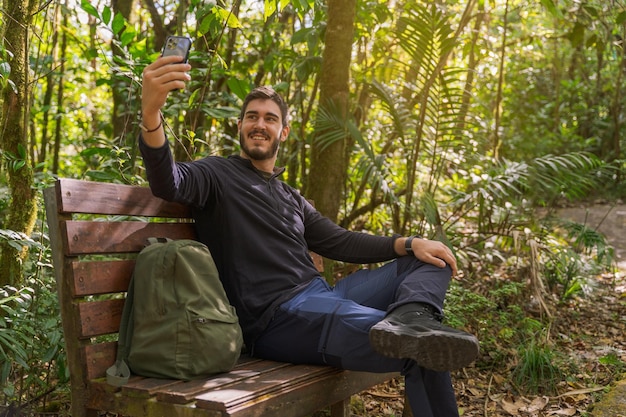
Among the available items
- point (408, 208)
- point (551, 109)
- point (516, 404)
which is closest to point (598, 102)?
point (551, 109)

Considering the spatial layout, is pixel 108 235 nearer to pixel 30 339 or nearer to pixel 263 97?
pixel 30 339

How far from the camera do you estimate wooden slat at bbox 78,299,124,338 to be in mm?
2666

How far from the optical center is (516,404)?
4.15 metres

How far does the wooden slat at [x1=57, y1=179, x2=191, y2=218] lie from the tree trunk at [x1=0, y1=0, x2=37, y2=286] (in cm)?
95

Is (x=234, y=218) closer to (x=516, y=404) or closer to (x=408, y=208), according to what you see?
(x=516, y=404)

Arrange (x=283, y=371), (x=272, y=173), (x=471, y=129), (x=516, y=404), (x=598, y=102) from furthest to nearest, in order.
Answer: (x=598, y=102), (x=471, y=129), (x=516, y=404), (x=272, y=173), (x=283, y=371)

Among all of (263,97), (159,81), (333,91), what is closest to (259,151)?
(263,97)

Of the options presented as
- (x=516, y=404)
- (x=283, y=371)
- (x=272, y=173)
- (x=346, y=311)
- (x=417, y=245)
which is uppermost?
(x=272, y=173)

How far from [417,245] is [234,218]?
2.91 ft

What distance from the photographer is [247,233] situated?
10.5 feet

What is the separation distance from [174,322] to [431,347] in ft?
3.15

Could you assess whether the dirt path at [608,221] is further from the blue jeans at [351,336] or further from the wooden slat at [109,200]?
the wooden slat at [109,200]

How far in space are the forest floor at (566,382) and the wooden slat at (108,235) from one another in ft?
4.50

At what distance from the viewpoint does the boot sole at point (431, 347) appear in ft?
8.18
